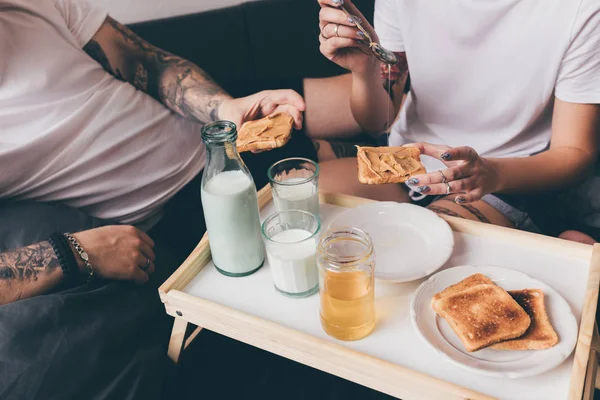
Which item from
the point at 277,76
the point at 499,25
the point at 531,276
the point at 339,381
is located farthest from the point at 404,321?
the point at 277,76

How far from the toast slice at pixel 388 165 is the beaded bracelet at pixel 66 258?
65 cm

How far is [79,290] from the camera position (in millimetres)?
1075

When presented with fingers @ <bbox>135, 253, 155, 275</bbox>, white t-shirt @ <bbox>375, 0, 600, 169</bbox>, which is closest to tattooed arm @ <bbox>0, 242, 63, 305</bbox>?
fingers @ <bbox>135, 253, 155, 275</bbox>

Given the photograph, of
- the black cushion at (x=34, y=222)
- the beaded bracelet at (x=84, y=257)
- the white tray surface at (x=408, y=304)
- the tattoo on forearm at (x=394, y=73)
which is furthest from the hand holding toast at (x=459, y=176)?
the black cushion at (x=34, y=222)

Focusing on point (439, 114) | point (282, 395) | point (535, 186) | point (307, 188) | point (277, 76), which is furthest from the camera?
point (277, 76)

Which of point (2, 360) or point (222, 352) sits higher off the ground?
point (2, 360)

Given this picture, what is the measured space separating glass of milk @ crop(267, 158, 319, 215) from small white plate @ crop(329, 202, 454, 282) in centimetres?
8

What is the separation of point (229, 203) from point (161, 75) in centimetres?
85

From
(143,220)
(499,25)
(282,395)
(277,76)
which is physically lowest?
(282,395)

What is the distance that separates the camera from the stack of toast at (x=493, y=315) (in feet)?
2.52

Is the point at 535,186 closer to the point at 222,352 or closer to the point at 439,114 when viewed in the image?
the point at 439,114

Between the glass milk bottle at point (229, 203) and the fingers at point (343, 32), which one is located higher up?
the fingers at point (343, 32)

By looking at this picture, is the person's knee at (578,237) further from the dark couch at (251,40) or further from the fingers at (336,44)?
the dark couch at (251,40)

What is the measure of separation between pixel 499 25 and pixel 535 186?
16.0 inches
